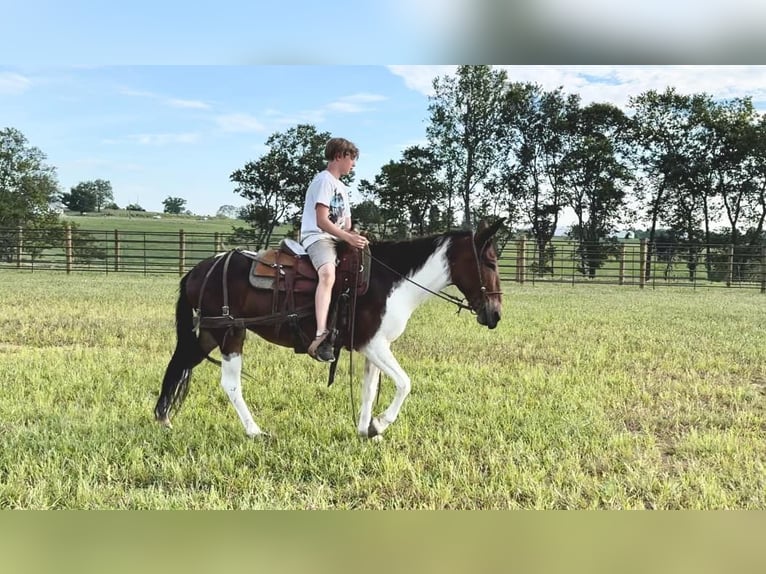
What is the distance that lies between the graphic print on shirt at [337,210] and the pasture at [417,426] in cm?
113

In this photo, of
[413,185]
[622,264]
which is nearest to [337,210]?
[413,185]

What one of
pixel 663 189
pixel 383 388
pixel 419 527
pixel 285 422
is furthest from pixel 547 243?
pixel 419 527

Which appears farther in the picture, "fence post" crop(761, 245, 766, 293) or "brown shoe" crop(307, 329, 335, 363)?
"fence post" crop(761, 245, 766, 293)

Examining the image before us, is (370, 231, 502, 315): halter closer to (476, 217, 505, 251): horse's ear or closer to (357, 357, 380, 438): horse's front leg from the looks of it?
(476, 217, 505, 251): horse's ear

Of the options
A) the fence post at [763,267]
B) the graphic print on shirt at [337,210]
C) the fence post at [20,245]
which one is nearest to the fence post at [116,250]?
the fence post at [20,245]

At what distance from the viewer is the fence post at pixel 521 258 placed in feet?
25.5

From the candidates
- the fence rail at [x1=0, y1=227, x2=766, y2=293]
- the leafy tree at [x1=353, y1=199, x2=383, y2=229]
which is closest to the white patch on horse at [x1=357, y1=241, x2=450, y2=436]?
the leafy tree at [x1=353, y1=199, x2=383, y2=229]

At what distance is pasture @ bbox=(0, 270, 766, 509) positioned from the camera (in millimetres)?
2275

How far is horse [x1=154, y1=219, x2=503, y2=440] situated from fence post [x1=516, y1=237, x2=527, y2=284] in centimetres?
461

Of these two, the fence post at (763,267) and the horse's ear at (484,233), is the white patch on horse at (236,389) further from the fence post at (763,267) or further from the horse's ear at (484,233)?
the fence post at (763,267)

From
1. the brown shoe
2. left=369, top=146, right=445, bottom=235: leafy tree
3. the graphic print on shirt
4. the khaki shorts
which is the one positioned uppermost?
left=369, top=146, right=445, bottom=235: leafy tree

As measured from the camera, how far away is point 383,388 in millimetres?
3787

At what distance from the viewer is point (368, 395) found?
3.00 m

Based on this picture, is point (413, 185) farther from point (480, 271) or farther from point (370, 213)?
point (480, 271)
